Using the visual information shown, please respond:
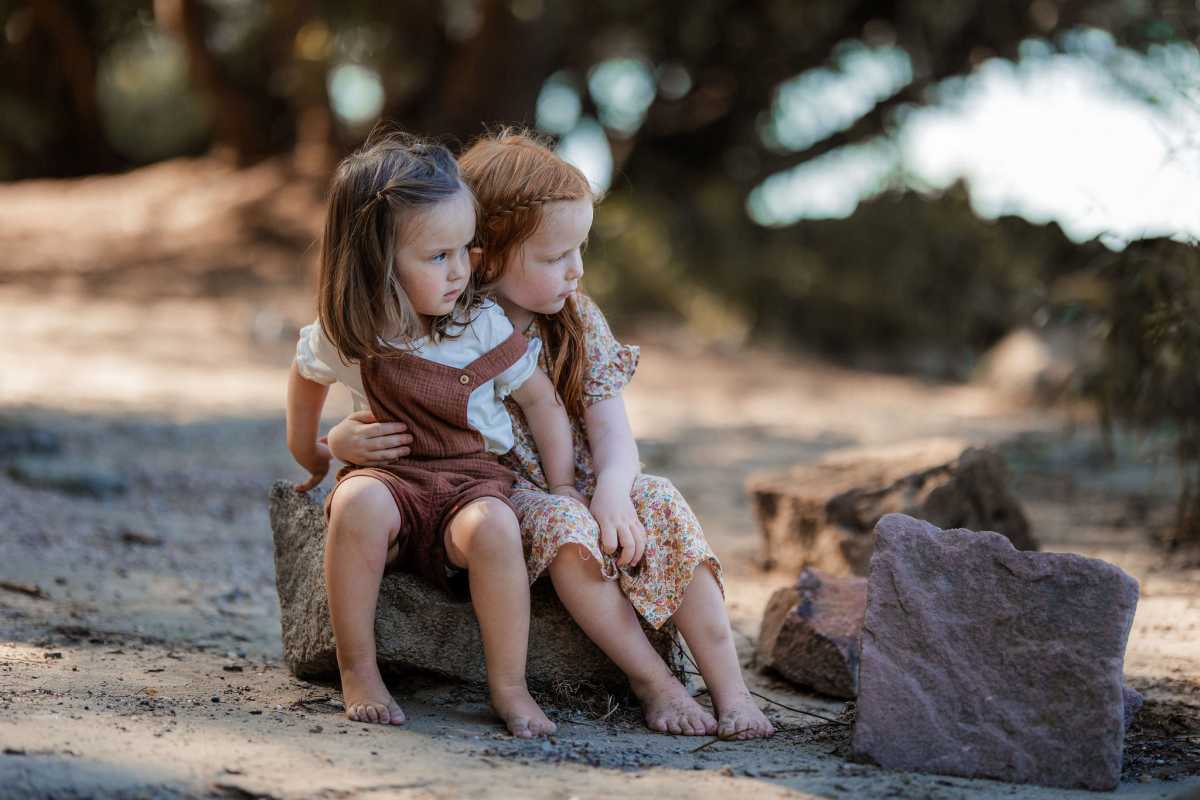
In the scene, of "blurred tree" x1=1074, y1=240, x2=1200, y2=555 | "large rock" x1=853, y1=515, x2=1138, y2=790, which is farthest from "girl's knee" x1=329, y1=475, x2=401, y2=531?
"blurred tree" x1=1074, y1=240, x2=1200, y2=555

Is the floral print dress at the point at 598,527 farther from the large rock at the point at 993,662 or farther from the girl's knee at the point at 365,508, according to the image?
the large rock at the point at 993,662

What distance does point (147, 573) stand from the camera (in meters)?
4.04

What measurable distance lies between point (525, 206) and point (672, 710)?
117 centimetres

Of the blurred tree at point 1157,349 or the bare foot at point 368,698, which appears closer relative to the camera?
the bare foot at point 368,698

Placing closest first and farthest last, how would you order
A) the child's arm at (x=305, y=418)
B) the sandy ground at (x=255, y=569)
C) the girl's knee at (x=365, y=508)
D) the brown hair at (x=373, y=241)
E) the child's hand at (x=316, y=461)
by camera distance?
1. the sandy ground at (x=255, y=569)
2. the girl's knee at (x=365, y=508)
3. the brown hair at (x=373, y=241)
4. the child's arm at (x=305, y=418)
5. the child's hand at (x=316, y=461)

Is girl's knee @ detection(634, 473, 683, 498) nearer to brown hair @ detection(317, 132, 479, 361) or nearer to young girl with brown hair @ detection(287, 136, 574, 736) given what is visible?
young girl with brown hair @ detection(287, 136, 574, 736)

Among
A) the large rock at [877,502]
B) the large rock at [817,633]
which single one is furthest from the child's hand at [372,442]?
the large rock at [877,502]

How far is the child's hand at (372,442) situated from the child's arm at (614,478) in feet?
1.45

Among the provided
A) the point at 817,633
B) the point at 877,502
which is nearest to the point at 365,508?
the point at 817,633

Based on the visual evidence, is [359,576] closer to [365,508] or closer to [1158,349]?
[365,508]

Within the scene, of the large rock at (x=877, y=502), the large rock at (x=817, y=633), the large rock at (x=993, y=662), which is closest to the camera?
the large rock at (x=993, y=662)

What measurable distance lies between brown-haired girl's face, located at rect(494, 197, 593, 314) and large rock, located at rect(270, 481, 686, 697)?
67 cm

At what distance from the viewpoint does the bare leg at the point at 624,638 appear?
8.86 feet

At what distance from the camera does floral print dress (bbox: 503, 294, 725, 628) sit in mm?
2678
